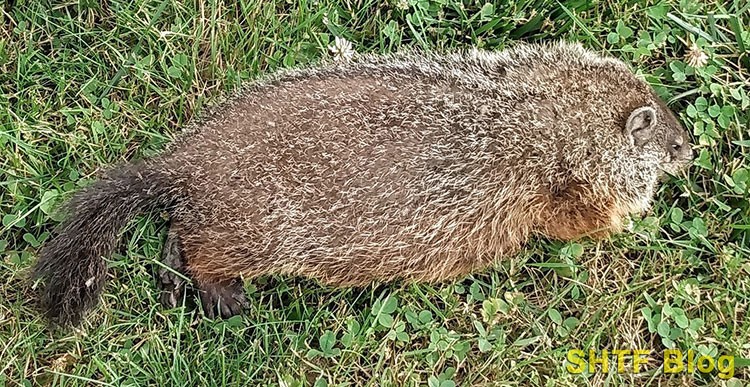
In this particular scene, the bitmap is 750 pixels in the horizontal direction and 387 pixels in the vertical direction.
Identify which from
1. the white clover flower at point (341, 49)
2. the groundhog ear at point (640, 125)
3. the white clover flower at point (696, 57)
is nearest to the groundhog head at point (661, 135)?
the groundhog ear at point (640, 125)

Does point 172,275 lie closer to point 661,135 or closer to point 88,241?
point 88,241

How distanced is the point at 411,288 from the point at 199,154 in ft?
3.08

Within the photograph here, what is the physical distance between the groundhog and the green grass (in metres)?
0.15

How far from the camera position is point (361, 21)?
3.86 m

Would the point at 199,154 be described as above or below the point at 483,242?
above

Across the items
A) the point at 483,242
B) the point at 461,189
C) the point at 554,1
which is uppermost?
the point at 554,1

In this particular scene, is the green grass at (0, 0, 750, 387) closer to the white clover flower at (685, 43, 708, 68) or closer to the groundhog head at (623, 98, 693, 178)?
the white clover flower at (685, 43, 708, 68)

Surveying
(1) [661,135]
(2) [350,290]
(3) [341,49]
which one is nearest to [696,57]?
(1) [661,135]

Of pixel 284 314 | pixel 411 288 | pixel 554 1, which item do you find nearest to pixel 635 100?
pixel 554 1

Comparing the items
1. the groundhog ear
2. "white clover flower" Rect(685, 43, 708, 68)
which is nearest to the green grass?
"white clover flower" Rect(685, 43, 708, 68)

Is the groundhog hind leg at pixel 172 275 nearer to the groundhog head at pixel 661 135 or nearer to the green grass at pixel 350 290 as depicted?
the green grass at pixel 350 290

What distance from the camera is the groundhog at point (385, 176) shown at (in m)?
3.09

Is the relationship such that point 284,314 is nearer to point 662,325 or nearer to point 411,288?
point 411,288

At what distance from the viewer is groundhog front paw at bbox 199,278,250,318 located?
3393 mm
